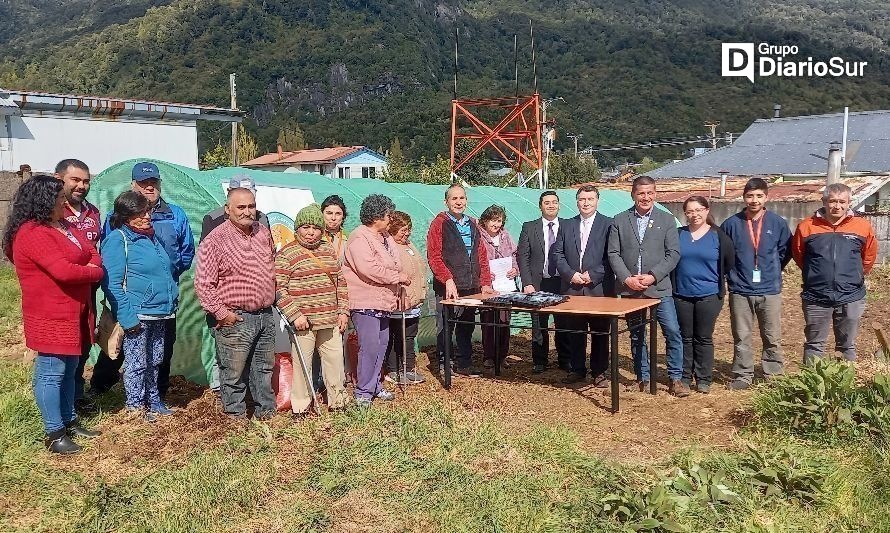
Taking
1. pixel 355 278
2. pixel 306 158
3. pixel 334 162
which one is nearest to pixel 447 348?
pixel 355 278

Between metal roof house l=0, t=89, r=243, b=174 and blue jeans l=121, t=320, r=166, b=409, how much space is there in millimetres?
15899

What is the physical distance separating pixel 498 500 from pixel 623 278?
8.71ft

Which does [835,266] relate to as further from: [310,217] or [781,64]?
[781,64]

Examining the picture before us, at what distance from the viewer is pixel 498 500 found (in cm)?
392

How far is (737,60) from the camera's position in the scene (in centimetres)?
5878

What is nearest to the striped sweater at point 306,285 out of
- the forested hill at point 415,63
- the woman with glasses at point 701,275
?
the woman with glasses at point 701,275

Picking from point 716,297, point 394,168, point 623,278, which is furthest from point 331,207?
point 394,168

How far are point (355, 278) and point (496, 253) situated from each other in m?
1.87

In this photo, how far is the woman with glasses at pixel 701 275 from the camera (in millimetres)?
5816

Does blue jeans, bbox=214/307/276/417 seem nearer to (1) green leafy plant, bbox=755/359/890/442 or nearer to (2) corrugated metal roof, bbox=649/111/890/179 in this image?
(1) green leafy plant, bbox=755/359/890/442

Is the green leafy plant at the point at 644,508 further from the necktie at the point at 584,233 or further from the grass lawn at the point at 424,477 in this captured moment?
the necktie at the point at 584,233

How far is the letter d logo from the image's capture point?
52.9 metres

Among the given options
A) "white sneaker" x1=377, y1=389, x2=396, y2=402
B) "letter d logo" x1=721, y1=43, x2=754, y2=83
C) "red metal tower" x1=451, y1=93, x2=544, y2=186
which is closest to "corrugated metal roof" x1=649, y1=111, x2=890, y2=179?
"red metal tower" x1=451, y1=93, x2=544, y2=186

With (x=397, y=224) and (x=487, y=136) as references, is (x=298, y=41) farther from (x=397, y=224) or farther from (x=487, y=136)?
(x=397, y=224)
